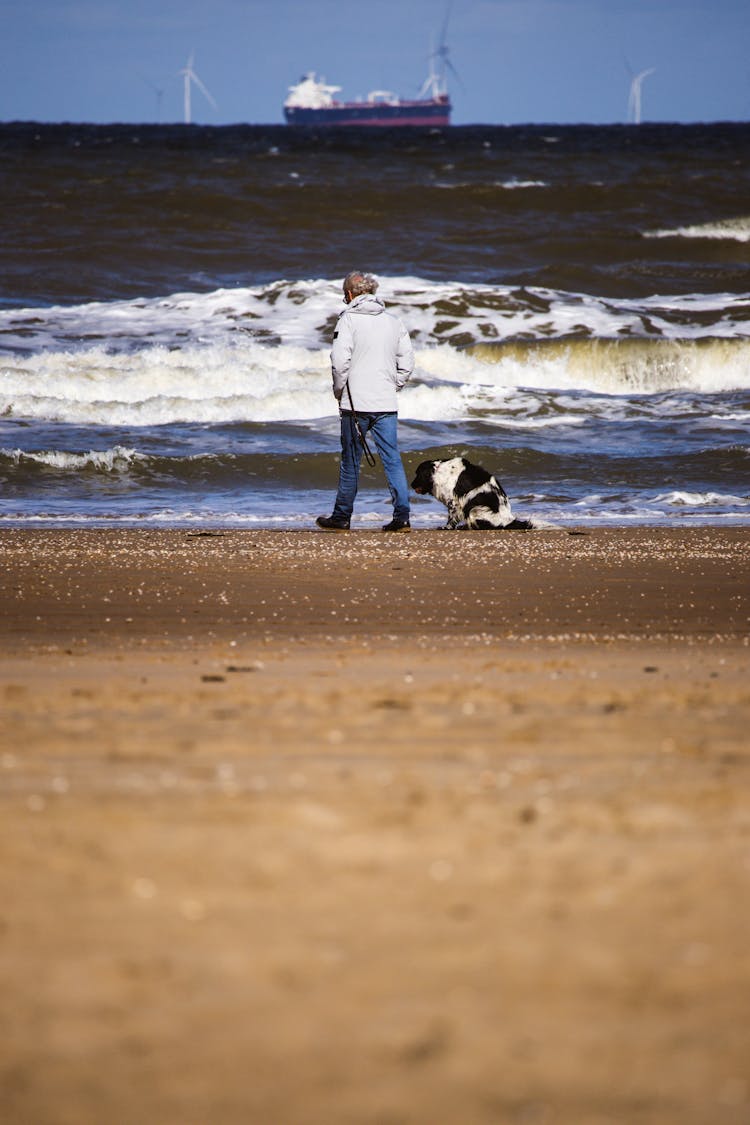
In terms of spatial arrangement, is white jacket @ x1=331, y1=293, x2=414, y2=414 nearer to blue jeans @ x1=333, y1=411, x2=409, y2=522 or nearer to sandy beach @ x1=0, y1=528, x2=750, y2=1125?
blue jeans @ x1=333, y1=411, x2=409, y2=522

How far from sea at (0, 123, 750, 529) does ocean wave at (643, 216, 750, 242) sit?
13cm

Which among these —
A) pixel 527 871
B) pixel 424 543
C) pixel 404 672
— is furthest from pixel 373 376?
pixel 527 871

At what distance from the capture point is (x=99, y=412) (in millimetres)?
14008

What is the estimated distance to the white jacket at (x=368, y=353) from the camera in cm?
878

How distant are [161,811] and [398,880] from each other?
1.75ft

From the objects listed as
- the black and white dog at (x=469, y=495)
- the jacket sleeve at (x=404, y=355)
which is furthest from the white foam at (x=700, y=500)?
the jacket sleeve at (x=404, y=355)

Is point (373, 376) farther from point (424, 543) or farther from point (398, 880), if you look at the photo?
point (398, 880)

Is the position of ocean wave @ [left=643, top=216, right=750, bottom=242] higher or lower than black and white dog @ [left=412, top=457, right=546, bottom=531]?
higher

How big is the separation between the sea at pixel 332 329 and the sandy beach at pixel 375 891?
6.23m

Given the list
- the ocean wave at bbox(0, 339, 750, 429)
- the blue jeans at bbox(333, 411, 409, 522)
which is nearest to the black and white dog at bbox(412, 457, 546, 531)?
the blue jeans at bbox(333, 411, 409, 522)

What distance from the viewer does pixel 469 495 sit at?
8.84 metres

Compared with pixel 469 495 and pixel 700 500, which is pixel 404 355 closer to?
pixel 469 495

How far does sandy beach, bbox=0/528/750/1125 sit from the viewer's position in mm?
1499

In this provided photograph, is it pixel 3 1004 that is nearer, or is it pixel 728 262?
pixel 3 1004
